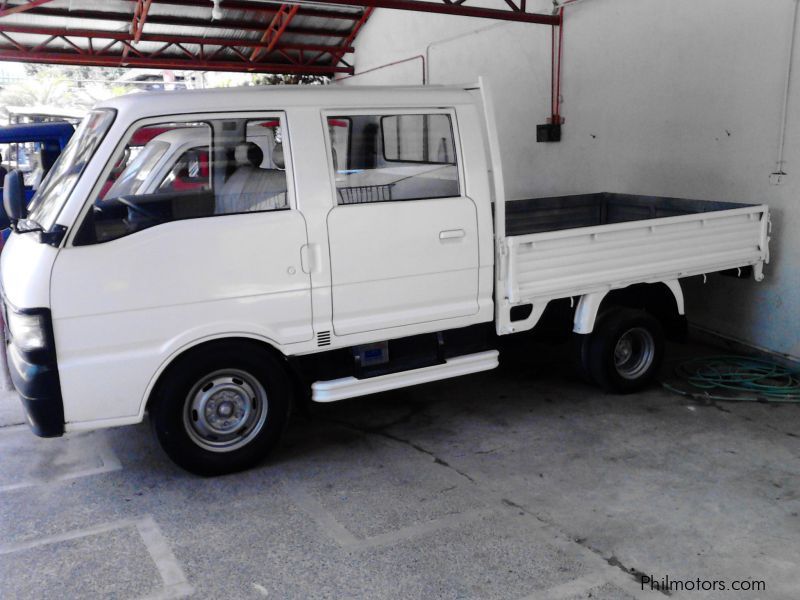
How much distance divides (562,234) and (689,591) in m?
2.31

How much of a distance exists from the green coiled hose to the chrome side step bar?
177 centimetres

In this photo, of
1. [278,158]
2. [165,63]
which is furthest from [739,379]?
[165,63]

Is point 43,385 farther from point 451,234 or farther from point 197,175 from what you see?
point 451,234

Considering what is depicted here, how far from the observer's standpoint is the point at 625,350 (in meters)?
5.54

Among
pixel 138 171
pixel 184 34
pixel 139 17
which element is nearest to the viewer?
pixel 138 171

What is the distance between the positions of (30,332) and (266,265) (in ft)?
4.01

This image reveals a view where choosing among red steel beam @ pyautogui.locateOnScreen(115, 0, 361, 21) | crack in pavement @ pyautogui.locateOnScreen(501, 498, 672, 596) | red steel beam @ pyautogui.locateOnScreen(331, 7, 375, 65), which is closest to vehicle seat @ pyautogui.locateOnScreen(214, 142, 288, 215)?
crack in pavement @ pyautogui.locateOnScreen(501, 498, 672, 596)

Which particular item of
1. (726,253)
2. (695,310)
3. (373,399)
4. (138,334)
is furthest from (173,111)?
(695,310)

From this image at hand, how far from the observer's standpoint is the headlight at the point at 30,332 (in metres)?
3.70

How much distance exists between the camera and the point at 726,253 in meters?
5.56

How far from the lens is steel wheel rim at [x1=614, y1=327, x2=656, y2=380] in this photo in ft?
18.1

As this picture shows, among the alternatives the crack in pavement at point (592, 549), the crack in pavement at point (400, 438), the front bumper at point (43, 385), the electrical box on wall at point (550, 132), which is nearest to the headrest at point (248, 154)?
the front bumper at point (43, 385)

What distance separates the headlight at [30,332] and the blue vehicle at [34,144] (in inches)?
230

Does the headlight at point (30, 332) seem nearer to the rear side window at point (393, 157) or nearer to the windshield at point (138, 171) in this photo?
the windshield at point (138, 171)
